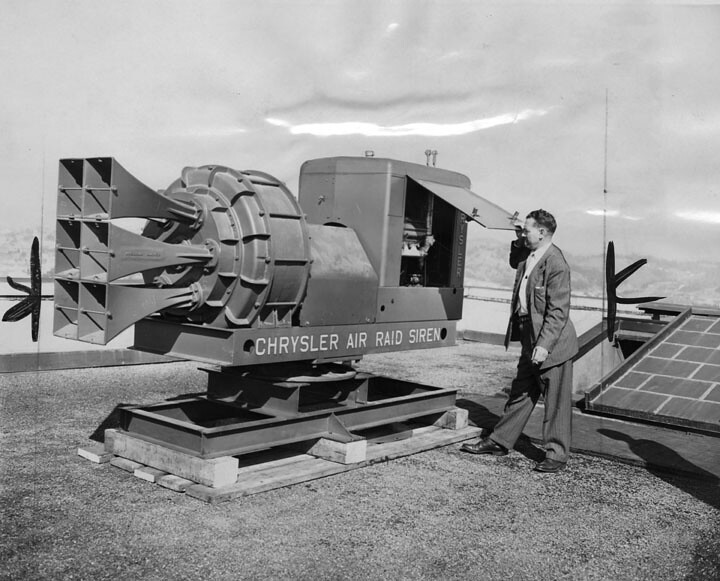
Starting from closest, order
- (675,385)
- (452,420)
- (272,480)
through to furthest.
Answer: (272,480) → (452,420) → (675,385)

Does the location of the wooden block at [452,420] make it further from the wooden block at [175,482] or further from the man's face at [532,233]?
the wooden block at [175,482]

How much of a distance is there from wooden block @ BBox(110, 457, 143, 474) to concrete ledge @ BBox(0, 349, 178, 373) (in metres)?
3.36

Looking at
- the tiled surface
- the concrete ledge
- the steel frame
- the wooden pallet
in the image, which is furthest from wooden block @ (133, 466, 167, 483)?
the tiled surface

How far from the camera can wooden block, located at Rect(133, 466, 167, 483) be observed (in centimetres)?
510

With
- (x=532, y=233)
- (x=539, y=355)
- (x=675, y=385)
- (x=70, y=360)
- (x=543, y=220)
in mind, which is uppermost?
(x=543, y=220)

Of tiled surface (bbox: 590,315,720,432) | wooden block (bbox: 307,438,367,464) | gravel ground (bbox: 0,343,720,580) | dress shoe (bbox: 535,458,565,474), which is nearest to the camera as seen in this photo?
gravel ground (bbox: 0,343,720,580)

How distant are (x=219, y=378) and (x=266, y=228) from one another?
1.51m

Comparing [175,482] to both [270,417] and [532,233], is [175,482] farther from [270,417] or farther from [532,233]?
[532,233]

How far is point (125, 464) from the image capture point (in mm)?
5383

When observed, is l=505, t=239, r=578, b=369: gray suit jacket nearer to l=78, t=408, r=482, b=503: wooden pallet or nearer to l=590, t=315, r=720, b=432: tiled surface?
l=78, t=408, r=482, b=503: wooden pallet

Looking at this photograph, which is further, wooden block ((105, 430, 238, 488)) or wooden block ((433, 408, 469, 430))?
wooden block ((433, 408, 469, 430))

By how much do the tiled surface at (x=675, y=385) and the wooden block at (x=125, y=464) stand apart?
4.29 metres

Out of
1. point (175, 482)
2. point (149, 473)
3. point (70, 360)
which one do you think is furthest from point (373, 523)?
point (70, 360)

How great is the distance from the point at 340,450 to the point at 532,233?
228 centimetres
